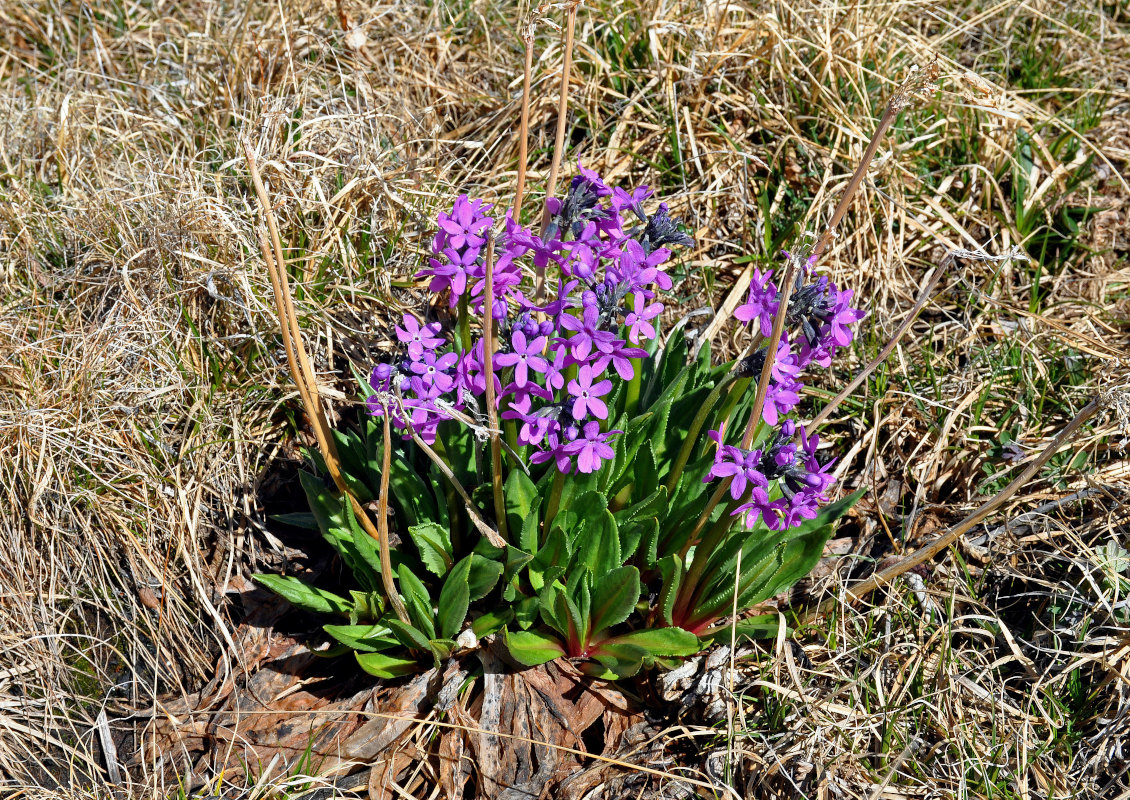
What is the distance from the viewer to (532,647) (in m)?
2.64

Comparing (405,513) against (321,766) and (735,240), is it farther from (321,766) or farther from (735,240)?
(735,240)

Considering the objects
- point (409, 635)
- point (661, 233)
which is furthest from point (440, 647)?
point (661, 233)

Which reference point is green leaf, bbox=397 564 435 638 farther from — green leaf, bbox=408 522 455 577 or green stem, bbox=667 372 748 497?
green stem, bbox=667 372 748 497

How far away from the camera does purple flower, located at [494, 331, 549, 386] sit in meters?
2.21

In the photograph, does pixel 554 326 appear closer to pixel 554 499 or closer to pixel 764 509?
pixel 554 499

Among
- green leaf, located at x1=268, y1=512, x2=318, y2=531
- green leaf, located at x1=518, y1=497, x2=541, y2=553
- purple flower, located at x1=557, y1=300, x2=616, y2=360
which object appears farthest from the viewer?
green leaf, located at x1=268, y1=512, x2=318, y2=531

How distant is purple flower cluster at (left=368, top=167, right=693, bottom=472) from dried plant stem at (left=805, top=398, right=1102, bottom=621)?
108cm

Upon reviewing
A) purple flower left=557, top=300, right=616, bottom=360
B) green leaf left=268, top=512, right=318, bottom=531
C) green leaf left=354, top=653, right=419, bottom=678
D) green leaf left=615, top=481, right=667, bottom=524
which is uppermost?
purple flower left=557, top=300, right=616, bottom=360

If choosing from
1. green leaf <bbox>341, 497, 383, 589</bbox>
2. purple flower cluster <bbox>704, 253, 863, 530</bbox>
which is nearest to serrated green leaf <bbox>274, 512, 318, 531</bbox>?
green leaf <bbox>341, 497, 383, 589</bbox>

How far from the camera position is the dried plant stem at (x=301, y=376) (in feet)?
6.58

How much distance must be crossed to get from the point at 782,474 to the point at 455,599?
1017mm

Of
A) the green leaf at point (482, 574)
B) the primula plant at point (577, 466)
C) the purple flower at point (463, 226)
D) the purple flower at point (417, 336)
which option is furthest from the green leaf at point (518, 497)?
the purple flower at point (463, 226)

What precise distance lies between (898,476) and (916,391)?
0.36 metres

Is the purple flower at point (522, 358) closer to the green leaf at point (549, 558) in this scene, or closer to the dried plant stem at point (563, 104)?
the dried plant stem at point (563, 104)
